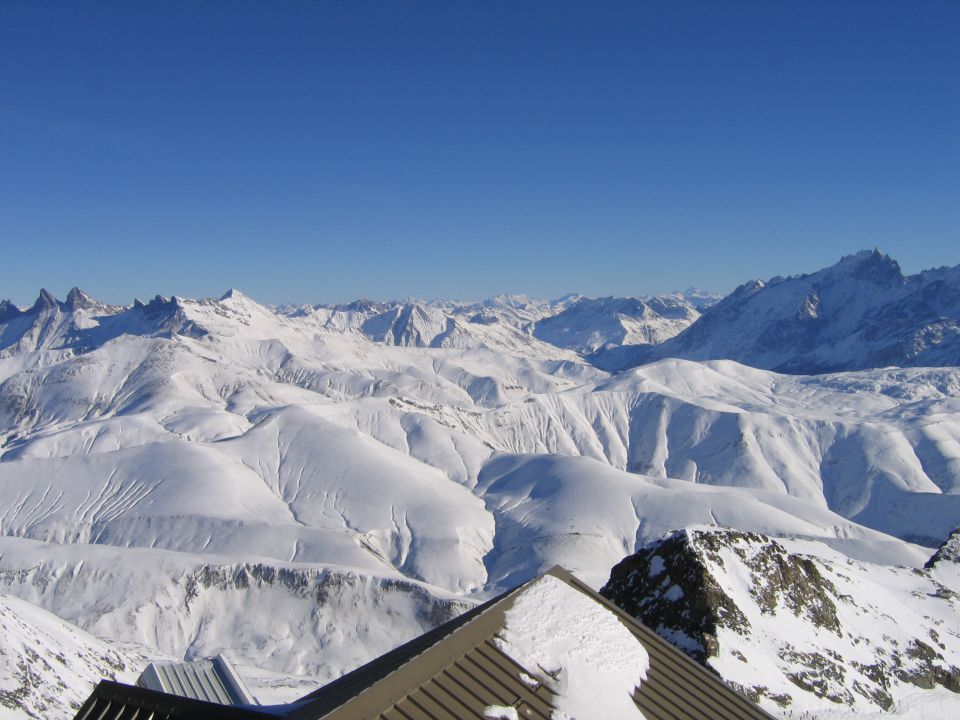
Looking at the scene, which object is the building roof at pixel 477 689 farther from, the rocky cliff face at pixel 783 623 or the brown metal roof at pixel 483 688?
the rocky cliff face at pixel 783 623

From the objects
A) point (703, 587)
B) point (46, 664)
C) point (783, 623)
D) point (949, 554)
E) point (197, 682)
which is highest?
point (703, 587)

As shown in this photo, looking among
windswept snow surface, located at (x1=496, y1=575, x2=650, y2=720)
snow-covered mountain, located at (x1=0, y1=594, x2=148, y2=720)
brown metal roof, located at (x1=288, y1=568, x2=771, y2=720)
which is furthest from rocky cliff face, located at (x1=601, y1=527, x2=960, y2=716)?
snow-covered mountain, located at (x1=0, y1=594, x2=148, y2=720)

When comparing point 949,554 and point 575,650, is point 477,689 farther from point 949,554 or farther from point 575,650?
point 949,554

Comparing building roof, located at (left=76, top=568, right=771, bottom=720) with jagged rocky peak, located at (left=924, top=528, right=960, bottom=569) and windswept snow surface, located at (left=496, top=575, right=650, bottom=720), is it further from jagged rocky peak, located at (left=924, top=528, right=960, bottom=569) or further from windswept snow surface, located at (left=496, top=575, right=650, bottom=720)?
jagged rocky peak, located at (left=924, top=528, right=960, bottom=569)

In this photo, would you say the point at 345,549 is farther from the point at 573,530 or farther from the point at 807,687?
the point at 807,687

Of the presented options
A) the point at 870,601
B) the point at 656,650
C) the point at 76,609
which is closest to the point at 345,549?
the point at 76,609

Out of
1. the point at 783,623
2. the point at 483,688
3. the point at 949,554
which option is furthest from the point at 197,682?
the point at 949,554
